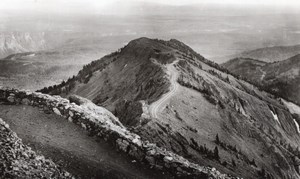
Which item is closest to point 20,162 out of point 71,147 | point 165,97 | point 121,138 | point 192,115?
point 71,147

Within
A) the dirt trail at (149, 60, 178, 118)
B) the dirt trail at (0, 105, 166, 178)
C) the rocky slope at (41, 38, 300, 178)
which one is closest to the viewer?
the dirt trail at (0, 105, 166, 178)

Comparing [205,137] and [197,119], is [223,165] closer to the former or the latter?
[205,137]

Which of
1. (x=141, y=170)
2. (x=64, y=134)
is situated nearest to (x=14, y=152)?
(x=64, y=134)

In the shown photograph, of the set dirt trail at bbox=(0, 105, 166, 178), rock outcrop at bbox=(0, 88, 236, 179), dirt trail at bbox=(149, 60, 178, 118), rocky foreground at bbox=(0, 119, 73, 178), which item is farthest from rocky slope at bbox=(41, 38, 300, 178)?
Answer: rocky foreground at bbox=(0, 119, 73, 178)

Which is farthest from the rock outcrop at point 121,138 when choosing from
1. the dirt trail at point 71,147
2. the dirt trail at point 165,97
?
the dirt trail at point 165,97

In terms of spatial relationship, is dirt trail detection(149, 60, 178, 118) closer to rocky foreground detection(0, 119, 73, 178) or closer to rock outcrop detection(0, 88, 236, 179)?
rock outcrop detection(0, 88, 236, 179)

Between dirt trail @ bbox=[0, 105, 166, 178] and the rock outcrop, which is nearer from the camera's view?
dirt trail @ bbox=[0, 105, 166, 178]

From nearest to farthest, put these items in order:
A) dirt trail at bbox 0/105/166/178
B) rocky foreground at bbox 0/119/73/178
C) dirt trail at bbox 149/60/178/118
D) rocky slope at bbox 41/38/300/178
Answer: rocky foreground at bbox 0/119/73/178 < dirt trail at bbox 0/105/166/178 < rocky slope at bbox 41/38/300/178 < dirt trail at bbox 149/60/178/118
